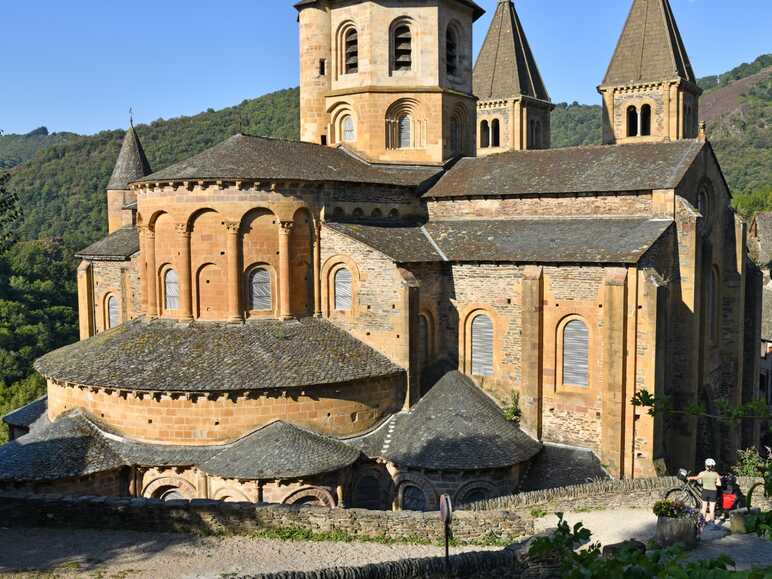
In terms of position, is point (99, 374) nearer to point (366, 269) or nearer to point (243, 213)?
point (243, 213)

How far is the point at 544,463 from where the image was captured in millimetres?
23531

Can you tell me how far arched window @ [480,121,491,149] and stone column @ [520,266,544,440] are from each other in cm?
2472

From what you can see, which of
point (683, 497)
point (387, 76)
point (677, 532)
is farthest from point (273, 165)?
point (677, 532)

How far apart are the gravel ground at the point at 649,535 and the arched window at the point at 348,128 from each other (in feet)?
Answer: 61.6

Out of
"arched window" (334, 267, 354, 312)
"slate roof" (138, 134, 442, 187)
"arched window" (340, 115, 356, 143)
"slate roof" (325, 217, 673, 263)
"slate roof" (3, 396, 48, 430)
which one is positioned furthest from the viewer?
"arched window" (340, 115, 356, 143)

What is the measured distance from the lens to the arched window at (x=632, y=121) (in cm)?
4254

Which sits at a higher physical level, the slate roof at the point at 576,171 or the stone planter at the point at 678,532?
the slate roof at the point at 576,171

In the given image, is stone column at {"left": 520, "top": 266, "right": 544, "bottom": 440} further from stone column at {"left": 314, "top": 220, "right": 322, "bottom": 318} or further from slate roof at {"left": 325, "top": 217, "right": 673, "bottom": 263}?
stone column at {"left": 314, "top": 220, "right": 322, "bottom": 318}

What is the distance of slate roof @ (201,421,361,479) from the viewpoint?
20672 millimetres

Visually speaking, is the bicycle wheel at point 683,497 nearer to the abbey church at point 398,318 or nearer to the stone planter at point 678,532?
the stone planter at point 678,532

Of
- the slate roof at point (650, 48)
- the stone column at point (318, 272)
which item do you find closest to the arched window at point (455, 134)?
the stone column at point (318, 272)

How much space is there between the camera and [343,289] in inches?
1014

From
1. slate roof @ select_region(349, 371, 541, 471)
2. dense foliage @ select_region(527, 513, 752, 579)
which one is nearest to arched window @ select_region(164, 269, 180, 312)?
slate roof @ select_region(349, 371, 541, 471)

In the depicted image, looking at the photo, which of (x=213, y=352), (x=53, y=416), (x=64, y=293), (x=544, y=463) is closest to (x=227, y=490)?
(x=213, y=352)
